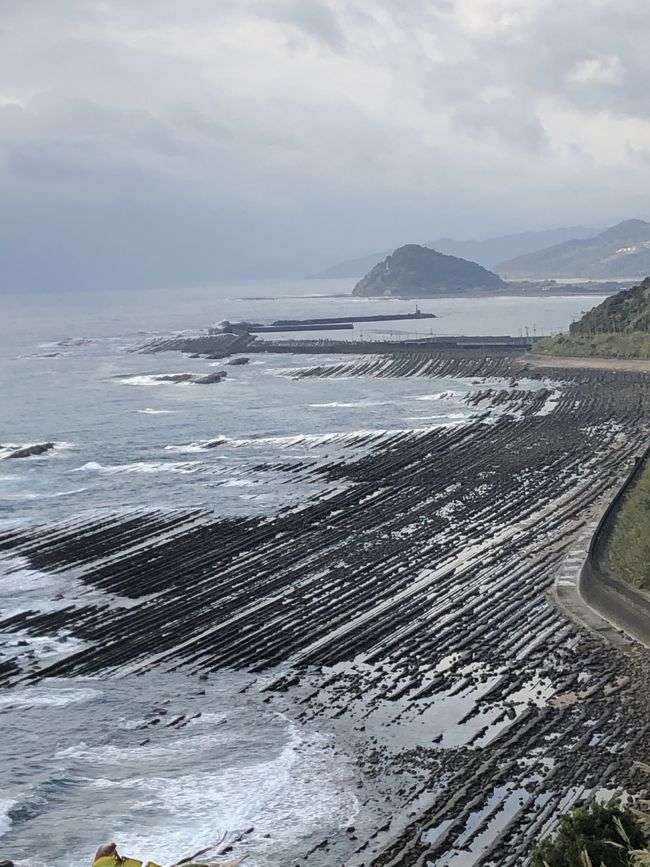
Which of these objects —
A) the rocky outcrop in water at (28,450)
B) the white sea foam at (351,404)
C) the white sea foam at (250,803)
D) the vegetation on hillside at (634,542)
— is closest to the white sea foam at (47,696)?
the white sea foam at (250,803)

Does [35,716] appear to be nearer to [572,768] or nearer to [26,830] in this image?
[26,830]

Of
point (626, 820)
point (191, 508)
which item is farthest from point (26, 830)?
point (191, 508)

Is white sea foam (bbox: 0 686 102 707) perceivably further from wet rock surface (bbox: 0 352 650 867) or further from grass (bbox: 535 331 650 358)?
grass (bbox: 535 331 650 358)

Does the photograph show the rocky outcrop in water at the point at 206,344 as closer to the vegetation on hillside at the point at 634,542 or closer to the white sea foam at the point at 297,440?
the white sea foam at the point at 297,440

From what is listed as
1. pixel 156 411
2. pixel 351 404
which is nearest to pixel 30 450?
pixel 156 411

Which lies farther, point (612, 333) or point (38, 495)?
point (612, 333)

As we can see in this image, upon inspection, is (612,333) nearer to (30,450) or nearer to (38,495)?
(30,450)
